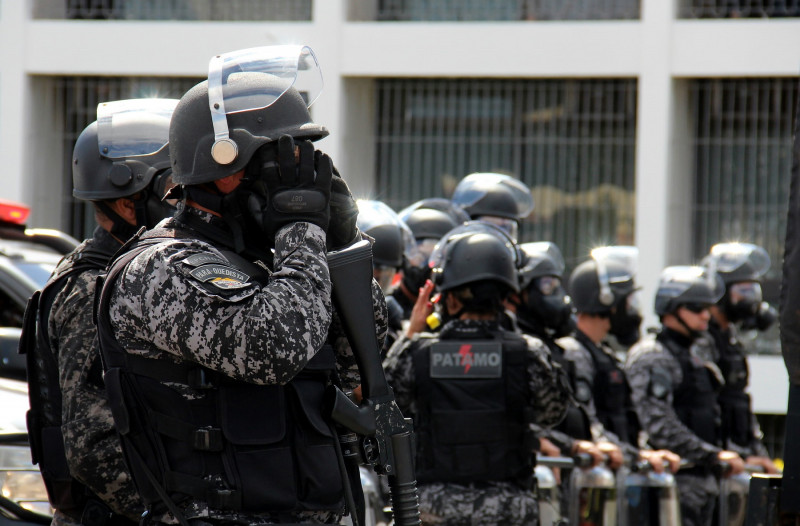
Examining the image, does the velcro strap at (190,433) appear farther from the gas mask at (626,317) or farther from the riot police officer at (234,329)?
the gas mask at (626,317)

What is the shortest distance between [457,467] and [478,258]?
2.73ft

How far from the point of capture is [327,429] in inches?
97.2

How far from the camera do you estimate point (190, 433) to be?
7.84 feet

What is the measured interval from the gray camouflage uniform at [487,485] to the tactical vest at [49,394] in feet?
5.53

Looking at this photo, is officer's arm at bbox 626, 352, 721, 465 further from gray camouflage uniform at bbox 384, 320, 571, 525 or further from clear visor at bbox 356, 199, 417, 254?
gray camouflage uniform at bbox 384, 320, 571, 525

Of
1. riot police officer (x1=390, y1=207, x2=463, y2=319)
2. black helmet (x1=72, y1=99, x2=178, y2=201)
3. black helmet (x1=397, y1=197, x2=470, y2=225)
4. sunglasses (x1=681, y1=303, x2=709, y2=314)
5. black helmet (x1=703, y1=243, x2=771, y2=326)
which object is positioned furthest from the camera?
black helmet (x1=703, y1=243, x2=771, y2=326)

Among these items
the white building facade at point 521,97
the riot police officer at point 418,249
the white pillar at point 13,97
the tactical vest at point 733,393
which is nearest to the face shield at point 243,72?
the riot police officer at point 418,249

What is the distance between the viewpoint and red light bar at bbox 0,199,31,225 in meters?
4.94

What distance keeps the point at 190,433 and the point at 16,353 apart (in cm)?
182

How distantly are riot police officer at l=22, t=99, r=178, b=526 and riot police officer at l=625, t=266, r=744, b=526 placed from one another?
4094 millimetres

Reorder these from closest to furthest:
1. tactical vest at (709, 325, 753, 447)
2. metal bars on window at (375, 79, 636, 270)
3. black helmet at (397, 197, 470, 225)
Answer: black helmet at (397, 197, 470, 225)
tactical vest at (709, 325, 753, 447)
metal bars on window at (375, 79, 636, 270)

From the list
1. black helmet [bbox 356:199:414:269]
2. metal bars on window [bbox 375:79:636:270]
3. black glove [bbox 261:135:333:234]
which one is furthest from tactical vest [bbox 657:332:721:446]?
metal bars on window [bbox 375:79:636:270]

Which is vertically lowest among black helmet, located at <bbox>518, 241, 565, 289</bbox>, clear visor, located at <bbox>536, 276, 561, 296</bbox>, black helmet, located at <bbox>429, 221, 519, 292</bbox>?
clear visor, located at <bbox>536, 276, 561, 296</bbox>

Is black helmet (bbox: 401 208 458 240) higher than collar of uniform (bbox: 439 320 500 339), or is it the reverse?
black helmet (bbox: 401 208 458 240)
